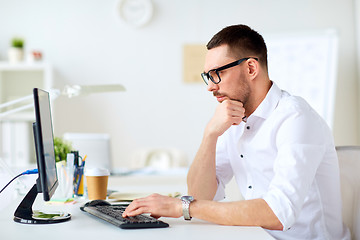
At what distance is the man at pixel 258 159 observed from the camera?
1.28m

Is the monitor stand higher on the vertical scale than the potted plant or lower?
lower

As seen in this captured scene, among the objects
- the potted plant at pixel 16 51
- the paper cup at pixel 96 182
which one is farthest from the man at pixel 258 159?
the potted plant at pixel 16 51

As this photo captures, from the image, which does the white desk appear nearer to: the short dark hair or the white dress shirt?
the white dress shirt

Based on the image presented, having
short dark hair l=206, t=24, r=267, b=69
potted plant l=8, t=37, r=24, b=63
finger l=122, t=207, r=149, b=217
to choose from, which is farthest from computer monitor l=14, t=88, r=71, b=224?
potted plant l=8, t=37, r=24, b=63

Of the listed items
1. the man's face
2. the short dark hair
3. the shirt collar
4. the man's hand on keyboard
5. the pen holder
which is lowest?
the pen holder

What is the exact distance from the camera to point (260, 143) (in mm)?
1622

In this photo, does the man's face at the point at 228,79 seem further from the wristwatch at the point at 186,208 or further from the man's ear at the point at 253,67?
Result: the wristwatch at the point at 186,208

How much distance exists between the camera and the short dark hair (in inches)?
66.7

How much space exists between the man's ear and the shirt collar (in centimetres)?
8

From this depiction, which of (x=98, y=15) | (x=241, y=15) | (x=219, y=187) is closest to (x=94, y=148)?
(x=219, y=187)

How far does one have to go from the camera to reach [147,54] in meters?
4.63

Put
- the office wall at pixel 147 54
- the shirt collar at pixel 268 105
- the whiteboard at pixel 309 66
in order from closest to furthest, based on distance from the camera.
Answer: the shirt collar at pixel 268 105
the whiteboard at pixel 309 66
the office wall at pixel 147 54

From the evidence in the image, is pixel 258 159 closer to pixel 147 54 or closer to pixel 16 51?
pixel 147 54

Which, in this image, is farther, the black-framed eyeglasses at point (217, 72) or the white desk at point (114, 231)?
the black-framed eyeglasses at point (217, 72)
